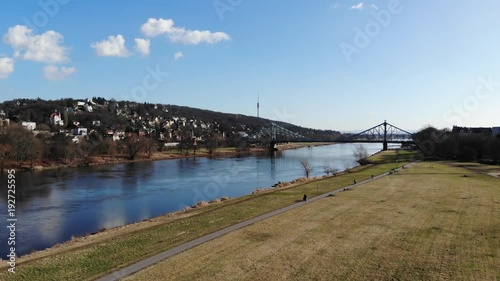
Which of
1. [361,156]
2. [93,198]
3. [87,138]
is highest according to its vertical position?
[87,138]

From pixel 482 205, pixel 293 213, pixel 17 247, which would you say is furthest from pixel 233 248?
pixel 482 205

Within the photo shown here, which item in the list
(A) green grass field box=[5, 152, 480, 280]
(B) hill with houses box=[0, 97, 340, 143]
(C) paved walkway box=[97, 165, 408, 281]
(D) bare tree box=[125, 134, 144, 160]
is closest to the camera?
(C) paved walkway box=[97, 165, 408, 281]

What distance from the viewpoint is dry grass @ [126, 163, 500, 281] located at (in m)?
11.7

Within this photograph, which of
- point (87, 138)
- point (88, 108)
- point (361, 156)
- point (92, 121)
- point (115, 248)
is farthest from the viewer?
point (88, 108)

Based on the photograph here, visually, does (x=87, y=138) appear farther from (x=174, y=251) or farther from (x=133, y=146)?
(x=174, y=251)

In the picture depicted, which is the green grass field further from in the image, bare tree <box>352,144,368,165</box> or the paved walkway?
bare tree <box>352,144,368,165</box>

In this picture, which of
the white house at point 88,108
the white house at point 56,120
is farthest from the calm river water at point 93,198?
the white house at point 88,108

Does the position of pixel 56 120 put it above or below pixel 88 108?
below

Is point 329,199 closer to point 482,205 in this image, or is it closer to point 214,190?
point 482,205

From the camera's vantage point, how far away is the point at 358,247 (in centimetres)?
Answer: 1430

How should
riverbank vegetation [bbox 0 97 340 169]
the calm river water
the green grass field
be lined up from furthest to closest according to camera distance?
riverbank vegetation [bbox 0 97 340 169] < the calm river water < the green grass field

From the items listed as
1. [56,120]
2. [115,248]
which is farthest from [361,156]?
[56,120]

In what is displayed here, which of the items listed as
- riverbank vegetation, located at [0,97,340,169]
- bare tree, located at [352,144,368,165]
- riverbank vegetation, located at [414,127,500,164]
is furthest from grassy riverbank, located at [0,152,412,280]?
bare tree, located at [352,144,368,165]

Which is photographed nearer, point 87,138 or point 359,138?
point 87,138
